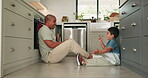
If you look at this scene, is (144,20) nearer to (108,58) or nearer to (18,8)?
(108,58)

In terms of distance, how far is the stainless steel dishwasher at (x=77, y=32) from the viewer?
5.06m

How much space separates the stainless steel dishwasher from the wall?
713 mm

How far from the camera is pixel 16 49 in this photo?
83.7 inches

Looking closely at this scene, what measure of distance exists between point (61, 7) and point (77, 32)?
Answer: 1.22m

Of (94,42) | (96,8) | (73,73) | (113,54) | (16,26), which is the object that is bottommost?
(73,73)

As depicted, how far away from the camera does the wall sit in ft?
18.9

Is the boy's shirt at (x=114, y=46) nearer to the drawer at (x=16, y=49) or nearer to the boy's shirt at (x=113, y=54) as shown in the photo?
the boy's shirt at (x=113, y=54)

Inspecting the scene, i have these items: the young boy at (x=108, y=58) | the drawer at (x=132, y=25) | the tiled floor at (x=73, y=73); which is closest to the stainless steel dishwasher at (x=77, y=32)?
the young boy at (x=108, y=58)

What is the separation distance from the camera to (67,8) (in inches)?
227

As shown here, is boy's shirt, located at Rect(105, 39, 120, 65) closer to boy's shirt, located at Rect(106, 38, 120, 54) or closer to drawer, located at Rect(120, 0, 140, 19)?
boy's shirt, located at Rect(106, 38, 120, 54)

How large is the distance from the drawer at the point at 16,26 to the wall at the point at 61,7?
3021mm

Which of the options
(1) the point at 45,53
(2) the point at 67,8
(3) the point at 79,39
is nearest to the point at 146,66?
(1) the point at 45,53

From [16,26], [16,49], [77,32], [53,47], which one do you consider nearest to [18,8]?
[16,26]

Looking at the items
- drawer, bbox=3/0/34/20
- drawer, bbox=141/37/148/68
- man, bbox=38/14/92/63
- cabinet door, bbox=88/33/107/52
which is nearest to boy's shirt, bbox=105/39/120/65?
man, bbox=38/14/92/63
